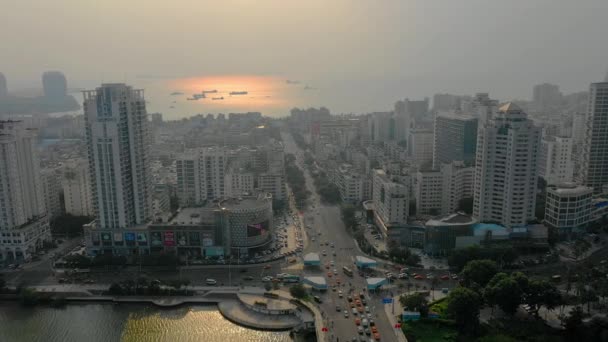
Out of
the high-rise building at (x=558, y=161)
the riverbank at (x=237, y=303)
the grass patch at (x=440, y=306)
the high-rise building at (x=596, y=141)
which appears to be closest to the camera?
the grass patch at (x=440, y=306)

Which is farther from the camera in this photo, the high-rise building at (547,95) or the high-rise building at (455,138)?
the high-rise building at (547,95)

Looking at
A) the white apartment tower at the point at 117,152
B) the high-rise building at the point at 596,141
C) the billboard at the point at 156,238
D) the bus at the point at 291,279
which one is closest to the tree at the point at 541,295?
the bus at the point at 291,279

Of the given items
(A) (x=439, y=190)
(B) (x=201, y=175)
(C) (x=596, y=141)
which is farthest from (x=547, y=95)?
(B) (x=201, y=175)

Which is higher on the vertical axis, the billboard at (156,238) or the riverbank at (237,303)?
the billboard at (156,238)

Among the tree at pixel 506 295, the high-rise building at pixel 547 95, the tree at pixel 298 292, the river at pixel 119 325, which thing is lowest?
the river at pixel 119 325

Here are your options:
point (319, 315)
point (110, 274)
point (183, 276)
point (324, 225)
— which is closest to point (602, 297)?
point (319, 315)

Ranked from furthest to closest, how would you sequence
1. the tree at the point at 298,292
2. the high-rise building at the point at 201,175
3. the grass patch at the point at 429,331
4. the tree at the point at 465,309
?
the high-rise building at the point at 201,175, the tree at the point at 298,292, the tree at the point at 465,309, the grass patch at the point at 429,331

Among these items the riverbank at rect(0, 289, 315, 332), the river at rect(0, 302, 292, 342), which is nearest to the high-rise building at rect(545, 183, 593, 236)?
the riverbank at rect(0, 289, 315, 332)

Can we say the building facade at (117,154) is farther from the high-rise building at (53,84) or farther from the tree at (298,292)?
the high-rise building at (53,84)

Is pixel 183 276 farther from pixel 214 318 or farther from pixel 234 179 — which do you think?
pixel 234 179
